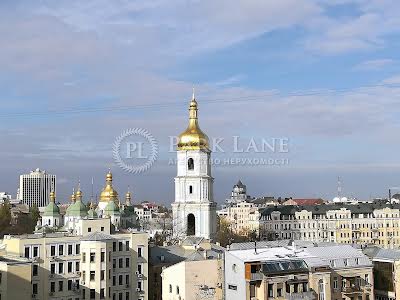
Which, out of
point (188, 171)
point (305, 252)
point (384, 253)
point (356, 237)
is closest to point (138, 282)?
point (305, 252)

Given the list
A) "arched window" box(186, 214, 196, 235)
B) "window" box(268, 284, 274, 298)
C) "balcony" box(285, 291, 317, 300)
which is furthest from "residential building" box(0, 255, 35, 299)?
"arched window" box(186, 214, 196, 235)

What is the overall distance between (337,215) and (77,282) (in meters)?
60.4

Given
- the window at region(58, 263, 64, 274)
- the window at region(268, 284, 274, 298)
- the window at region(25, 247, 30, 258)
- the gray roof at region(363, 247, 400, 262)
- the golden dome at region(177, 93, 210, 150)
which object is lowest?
the window at region(268, 284, 274, 298)

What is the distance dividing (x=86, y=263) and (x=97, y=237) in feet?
5.68

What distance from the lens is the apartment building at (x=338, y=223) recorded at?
90.2m

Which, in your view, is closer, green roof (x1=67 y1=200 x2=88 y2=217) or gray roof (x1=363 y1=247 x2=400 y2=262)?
gray roof (x1=363 y1=247 x2=400 y2=262)

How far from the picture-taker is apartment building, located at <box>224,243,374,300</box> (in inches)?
1281

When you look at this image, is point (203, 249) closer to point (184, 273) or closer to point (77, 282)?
point (184, 273)

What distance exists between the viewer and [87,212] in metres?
57.8

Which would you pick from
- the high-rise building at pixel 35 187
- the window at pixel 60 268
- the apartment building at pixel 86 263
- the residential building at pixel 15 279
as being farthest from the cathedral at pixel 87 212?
the high-rise building at pixel 35 187

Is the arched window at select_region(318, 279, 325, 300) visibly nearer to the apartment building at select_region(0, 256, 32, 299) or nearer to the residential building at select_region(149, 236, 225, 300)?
the residential building at select_region(149, 236, 225, 300)

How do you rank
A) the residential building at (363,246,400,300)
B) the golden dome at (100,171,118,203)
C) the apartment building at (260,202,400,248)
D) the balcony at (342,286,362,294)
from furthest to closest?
the apartment building at (260,202,400,248) → the golden dome at (100,171,118,203) → the residential building at (363,246,400,300) → the balcony at (342,286,362,294)

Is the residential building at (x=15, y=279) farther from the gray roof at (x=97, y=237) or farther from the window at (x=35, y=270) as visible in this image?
the gray roof at (x=97, y=237)

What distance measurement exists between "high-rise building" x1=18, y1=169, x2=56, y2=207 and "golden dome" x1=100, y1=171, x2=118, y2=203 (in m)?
120
